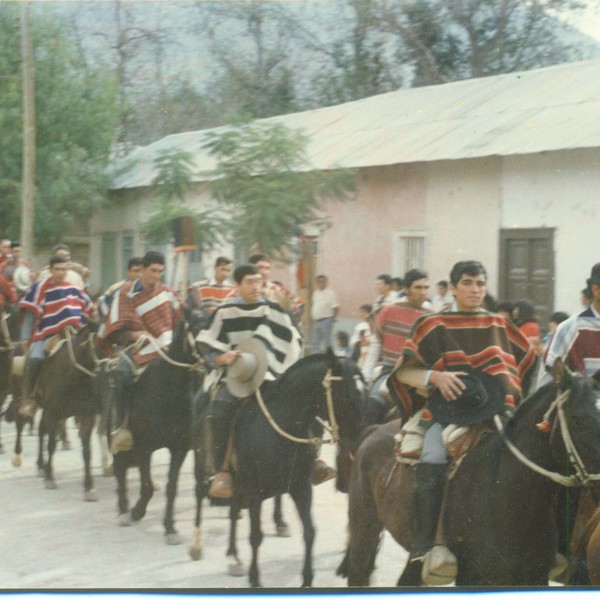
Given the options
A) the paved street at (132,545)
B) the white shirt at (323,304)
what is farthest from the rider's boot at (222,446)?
the white shirt at (323,304)

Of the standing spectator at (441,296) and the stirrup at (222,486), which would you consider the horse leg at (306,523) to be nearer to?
the stirrup at (222,486)

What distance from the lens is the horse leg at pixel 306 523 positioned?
708cm

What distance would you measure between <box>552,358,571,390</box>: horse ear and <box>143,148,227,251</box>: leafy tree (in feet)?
13.1

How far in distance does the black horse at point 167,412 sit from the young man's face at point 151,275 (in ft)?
1.80

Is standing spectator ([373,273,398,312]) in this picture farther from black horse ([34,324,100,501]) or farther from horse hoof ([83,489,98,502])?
horse hoof ([83,489,98,502])

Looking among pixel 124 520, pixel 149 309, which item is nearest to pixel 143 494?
pixel 124 520

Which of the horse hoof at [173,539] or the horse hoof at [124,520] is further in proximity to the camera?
the horse hoof at [124,520]

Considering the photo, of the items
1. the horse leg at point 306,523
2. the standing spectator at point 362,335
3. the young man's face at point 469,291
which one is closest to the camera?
the young man's face at point 469,291

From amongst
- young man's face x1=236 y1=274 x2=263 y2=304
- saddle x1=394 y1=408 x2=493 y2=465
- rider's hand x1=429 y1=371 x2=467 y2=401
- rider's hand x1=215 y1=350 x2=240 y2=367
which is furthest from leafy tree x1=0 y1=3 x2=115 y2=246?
rider's hand x1=429 y1=371 x2=467 y2=401

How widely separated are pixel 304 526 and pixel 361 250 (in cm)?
328

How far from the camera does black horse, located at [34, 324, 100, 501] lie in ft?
34.3

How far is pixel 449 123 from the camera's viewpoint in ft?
31.3

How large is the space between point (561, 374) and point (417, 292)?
10.8 feet

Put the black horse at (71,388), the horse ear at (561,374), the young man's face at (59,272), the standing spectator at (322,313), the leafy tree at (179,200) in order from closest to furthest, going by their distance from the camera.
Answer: the horse ear at (561,374)
the leafy tree at (179,200)
the standing spectator at (322,313)
the young man's face at (59,272)
the black horse at (71,388)
